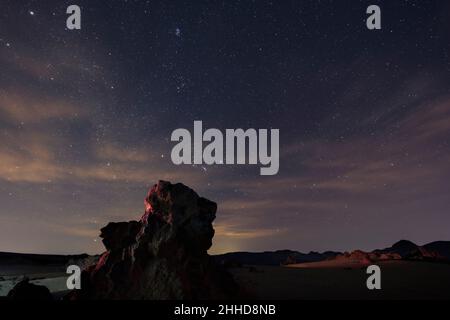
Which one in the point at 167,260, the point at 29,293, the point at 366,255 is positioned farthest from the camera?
the point at 366,255

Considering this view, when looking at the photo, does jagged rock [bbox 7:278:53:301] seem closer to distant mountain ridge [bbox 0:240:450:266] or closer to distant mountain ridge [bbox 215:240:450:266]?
distant mountain ridge [bbox 0:240:450:266]

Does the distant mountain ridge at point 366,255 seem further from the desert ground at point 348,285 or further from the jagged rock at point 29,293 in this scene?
the jagged rock at point 29,293

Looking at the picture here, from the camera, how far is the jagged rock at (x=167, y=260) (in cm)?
772

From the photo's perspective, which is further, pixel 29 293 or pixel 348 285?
pixel 348 285

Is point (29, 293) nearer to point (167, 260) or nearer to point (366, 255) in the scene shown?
point (167, 260)

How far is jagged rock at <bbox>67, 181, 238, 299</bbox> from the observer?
7723 millimetres

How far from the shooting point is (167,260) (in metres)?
7.78

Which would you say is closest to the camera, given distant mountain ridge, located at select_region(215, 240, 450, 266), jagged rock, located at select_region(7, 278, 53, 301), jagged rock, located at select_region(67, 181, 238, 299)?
jagged rock, located at select_region(67, 181, 238, 299)

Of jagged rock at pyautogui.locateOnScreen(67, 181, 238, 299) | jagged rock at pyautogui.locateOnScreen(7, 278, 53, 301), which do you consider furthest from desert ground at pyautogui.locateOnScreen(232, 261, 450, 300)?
jagged rock at pyautogui.locateOnScreen(7, 278, 53, 301)

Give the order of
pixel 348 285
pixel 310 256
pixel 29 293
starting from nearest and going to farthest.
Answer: pixel 29 293
pixel 348 285
pixel 310 256

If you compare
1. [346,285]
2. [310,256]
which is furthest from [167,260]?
[310,256]
